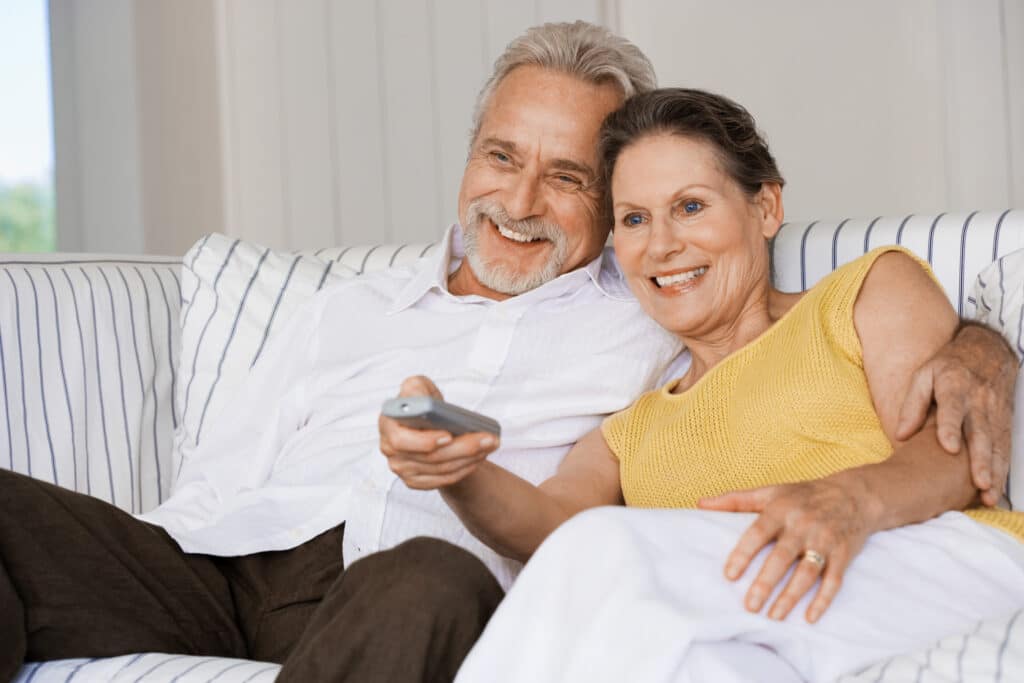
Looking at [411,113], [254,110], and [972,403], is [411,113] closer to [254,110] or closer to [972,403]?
[254,110]

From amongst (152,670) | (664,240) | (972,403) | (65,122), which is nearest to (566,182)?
(664,240)

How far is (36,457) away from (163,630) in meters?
0.57

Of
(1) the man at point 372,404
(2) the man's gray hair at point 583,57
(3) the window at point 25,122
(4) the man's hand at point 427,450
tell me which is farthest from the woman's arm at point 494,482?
(3) the window at point 25,122

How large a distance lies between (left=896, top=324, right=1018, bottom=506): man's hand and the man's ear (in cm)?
37

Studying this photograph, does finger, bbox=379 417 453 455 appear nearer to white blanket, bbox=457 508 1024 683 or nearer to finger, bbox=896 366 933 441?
white blanket, bbox=457 508 1024 683

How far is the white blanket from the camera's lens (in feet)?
3.03

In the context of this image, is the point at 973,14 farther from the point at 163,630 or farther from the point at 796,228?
the point at 163,630

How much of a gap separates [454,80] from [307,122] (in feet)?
1.62

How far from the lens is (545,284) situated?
180 cm

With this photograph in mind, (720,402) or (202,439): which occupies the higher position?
(720,402)

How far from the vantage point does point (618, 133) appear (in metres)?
1.67

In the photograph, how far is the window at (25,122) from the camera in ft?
12.0

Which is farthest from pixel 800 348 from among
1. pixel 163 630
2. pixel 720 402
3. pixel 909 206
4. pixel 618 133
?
pixel 909 206

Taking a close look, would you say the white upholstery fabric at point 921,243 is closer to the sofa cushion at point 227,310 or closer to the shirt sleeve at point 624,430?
the shirt sleeve at point 624,430
